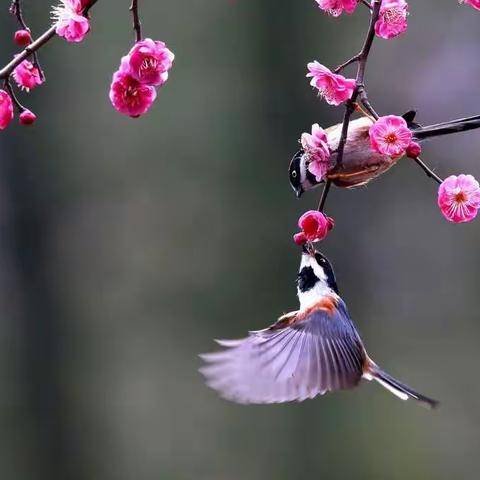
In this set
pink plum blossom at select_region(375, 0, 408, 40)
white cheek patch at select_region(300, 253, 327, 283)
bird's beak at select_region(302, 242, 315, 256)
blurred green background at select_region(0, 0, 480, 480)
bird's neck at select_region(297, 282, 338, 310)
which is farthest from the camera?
blurred green background at select_region(0, 0, 480, 480)

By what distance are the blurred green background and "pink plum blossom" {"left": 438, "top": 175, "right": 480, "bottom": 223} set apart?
5327mm

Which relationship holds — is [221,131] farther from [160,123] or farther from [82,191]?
[82,191]

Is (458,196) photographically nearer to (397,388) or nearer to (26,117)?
(397,388)

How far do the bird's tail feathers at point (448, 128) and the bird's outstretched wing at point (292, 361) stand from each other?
0.63 metres

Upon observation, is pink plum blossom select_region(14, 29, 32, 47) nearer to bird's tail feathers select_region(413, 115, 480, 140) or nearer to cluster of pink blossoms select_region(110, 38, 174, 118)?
cluster of pink blossoms select_region(110, 38, 174, 118)

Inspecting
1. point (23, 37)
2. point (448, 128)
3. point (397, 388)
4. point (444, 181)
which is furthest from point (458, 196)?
point (23, 37)

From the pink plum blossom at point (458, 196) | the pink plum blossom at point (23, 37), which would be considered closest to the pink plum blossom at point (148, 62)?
the pink plum blossom at point (23, 37)

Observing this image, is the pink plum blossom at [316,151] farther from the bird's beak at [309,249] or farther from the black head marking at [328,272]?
the black head marking at [328,272]

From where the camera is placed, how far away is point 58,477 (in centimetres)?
763

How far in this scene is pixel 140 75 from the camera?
2.09 meters

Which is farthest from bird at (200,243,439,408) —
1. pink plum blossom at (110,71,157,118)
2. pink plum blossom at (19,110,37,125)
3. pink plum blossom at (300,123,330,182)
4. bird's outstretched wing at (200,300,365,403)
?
pink plum blossom at (19,110,37,125)

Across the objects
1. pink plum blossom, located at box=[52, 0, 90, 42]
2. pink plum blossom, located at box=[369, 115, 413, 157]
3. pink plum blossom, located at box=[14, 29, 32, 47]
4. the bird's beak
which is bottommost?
the bird's beak

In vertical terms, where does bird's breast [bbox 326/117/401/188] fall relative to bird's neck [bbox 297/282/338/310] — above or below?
above

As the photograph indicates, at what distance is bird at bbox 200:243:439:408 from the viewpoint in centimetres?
221
